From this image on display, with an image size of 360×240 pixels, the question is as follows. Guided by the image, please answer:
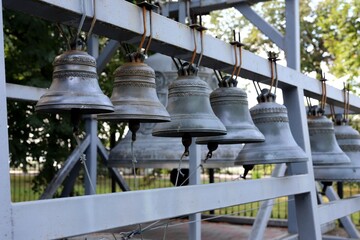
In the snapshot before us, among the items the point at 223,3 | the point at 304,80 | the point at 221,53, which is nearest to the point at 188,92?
the point at 221,53

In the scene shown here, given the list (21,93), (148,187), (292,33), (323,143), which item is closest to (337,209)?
(323,143)

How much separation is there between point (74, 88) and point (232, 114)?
1357 mm

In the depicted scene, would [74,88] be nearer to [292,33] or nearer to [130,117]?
[130,117]

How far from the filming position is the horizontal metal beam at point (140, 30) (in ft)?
7.38

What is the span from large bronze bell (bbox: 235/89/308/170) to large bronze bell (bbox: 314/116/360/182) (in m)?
1.25

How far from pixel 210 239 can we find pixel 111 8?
4.72 m

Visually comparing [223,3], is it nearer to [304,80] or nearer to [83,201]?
[304,80]

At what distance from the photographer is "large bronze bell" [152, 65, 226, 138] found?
9.85ft

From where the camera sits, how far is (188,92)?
10.0ft

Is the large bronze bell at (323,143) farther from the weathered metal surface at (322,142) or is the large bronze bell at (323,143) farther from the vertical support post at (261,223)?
the vertical support post at (261,223)

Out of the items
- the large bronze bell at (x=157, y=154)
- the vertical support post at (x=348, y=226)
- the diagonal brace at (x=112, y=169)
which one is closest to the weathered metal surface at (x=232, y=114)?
the large bronze bell at (x=157, y=154)

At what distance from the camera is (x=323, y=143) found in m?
4.80

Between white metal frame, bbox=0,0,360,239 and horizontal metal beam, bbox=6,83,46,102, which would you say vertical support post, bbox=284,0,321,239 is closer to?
white metal frame, bbox=0,0,360,239

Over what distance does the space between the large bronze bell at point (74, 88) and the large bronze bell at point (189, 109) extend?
67 cm
